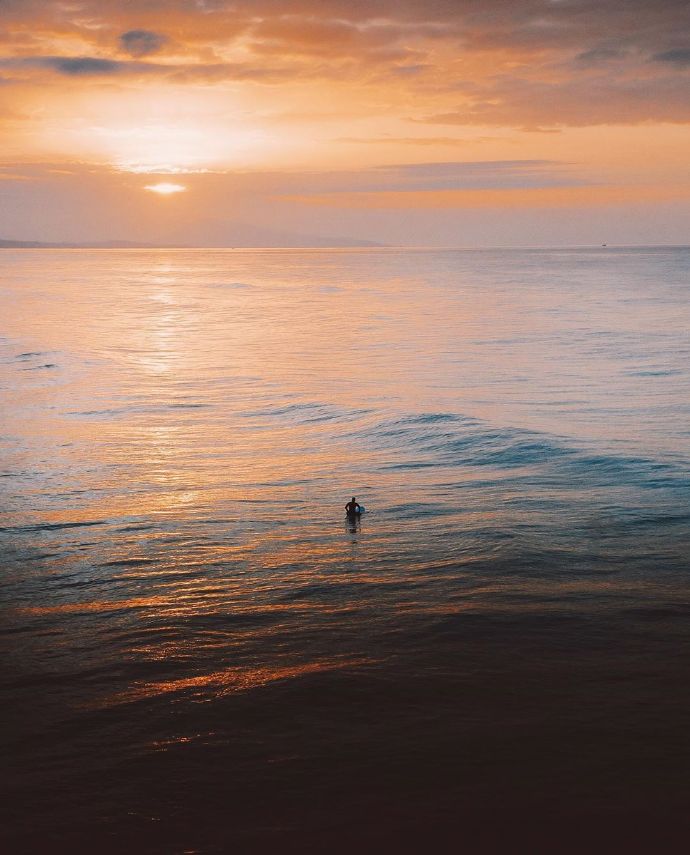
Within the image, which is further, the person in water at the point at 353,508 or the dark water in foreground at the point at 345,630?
the person in water at the point at 353,508

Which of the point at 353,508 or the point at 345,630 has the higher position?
the point at 353,508

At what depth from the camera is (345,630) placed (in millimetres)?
11203

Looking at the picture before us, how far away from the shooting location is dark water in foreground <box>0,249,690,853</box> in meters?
7.71

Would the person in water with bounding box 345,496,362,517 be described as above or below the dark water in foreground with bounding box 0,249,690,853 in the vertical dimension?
above

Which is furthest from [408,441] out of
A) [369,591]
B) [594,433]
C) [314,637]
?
[314,637]

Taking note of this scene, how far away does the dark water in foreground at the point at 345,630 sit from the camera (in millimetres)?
7715

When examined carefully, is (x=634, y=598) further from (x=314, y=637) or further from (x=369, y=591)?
(x=314, y=637)

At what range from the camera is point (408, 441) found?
2428cm

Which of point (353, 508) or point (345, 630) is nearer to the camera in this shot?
point (345, 630)

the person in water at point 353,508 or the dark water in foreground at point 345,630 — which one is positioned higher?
the person in water at point 353,508

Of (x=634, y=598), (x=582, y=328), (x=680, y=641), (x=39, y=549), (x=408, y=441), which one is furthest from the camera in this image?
(x=582, y=328)

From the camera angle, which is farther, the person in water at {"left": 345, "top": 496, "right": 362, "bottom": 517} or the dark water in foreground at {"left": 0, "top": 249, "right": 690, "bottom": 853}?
the person in water at {"left": 345, "top": 496, "right": 362, "bottom": 517}

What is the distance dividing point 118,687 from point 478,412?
20841 millimetres

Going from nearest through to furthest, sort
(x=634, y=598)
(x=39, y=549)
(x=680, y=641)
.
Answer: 1. (x=680, y=641)
2. (x=634, y=598)
3. (x=39, y=549)
